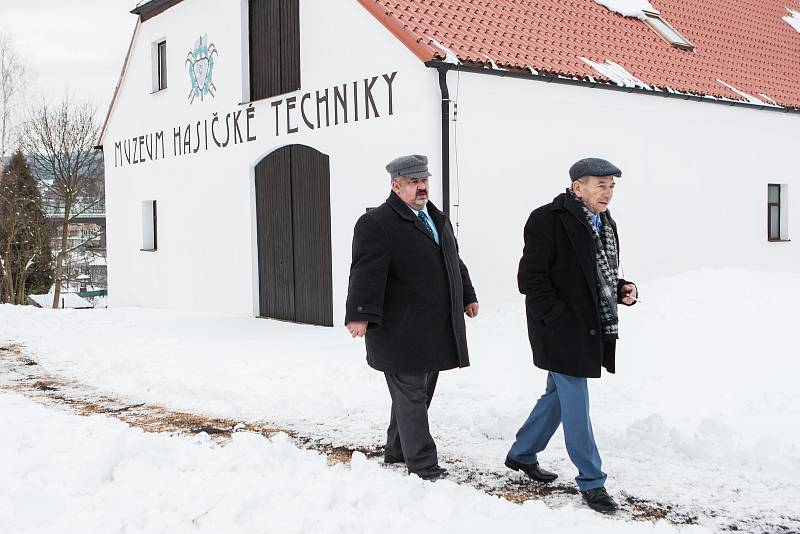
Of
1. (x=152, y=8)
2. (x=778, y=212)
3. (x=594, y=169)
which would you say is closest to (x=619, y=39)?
(x=778, y=212)

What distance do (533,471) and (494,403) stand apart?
1634 mm

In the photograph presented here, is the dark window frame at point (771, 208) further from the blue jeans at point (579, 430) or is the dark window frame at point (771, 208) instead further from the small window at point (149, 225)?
the blue jeans at point (579, 430)

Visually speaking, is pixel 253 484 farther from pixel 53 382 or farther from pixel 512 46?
pixel 512 46

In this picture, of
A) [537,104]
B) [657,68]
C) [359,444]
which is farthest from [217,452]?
[657,68]

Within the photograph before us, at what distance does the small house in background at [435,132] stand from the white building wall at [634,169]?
0.10ft

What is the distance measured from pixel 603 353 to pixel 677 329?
408cm

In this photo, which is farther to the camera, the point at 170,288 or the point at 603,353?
the point at 170,288

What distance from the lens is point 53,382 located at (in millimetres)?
8445

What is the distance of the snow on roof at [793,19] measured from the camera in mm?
18248

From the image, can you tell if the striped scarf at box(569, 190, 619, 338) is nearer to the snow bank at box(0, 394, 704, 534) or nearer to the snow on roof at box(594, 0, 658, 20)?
the snow bank at box(0, 394, 704, 534)

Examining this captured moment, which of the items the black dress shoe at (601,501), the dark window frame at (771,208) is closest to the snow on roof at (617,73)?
the dark window frame at (771,208)

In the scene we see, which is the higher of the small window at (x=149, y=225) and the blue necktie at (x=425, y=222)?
the small window at (x=149, y=225)

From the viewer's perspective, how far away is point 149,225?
1670 cm

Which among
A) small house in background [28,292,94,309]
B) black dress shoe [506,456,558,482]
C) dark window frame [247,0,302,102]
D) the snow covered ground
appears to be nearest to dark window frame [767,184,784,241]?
the snow covered ground
